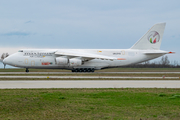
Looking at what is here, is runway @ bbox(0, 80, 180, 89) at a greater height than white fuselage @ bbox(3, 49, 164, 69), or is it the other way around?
white fuselage @ bbox(3, 49, 164, 69)

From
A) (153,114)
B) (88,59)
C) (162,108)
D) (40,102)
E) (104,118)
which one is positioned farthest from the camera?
(88,59)

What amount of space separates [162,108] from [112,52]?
1158 inches

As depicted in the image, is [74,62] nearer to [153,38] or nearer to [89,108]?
[153,38]

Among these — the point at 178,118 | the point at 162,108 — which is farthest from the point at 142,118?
the point at 162,108

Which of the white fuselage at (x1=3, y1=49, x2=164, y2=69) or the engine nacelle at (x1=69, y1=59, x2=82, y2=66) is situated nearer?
the engine nacelle at (x1=69, y1=59, x2=82, y2=66)

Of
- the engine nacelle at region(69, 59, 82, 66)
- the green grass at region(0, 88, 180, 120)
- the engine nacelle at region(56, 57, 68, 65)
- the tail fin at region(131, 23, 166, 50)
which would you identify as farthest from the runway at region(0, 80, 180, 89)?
the tail fin at region(131, 23, 166, 50)

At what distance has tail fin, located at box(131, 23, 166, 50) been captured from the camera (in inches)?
1507

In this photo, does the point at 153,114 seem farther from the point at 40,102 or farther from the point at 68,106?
the point at 40,102

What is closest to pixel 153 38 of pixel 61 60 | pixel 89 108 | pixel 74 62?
pixel 74 62

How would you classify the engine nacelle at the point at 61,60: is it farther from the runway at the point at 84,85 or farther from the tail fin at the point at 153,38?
the runway at the point at 84,85

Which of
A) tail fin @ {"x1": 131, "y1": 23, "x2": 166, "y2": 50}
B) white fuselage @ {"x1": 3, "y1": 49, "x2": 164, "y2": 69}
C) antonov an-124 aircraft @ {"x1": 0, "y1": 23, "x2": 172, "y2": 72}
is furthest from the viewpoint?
tail fin @ {"x1": 131, "y1": 23, "x2": 166, "y2": 50}

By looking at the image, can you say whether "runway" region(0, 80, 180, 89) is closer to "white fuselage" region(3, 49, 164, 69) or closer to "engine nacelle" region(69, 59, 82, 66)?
"engine nacelle" region(69, 59, 82, 66)

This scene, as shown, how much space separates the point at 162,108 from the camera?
29.5ft

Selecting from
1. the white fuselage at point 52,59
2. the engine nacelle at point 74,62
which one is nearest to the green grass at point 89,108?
the engine nacelle at point 74,62
